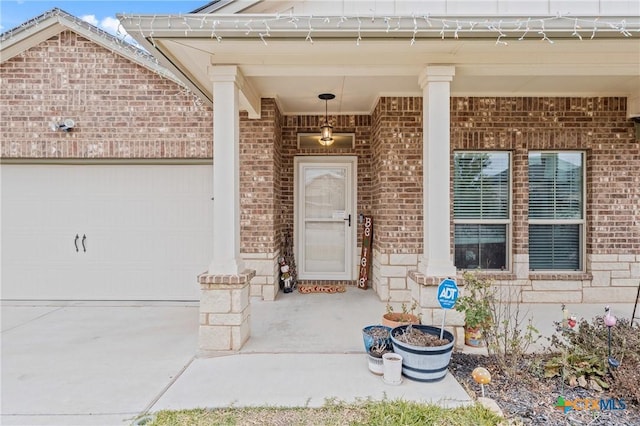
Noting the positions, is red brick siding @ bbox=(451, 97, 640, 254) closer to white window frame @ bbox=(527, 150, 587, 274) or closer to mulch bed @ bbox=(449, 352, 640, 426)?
white window frame @ bbox=(527, 150, 587, 274)

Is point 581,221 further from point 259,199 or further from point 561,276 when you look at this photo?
point 259,199

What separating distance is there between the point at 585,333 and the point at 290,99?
4.28 metres

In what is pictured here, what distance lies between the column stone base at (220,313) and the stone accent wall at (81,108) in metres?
2.59

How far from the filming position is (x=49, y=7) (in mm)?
5180

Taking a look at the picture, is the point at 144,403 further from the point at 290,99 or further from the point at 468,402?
the point at 290,99

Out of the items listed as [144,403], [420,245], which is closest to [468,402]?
[144,403]

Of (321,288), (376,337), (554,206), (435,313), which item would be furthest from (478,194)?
(376,337)

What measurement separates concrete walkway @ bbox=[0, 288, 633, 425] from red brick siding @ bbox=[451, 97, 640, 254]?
130cm

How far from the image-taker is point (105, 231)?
5.42 metres

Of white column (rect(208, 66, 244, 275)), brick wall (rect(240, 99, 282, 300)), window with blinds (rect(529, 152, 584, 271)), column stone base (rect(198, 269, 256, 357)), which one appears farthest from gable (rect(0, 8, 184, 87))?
window with blinds (rect(529, 152, 584, 271))

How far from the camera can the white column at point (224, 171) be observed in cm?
342

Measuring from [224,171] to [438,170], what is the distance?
204 cm

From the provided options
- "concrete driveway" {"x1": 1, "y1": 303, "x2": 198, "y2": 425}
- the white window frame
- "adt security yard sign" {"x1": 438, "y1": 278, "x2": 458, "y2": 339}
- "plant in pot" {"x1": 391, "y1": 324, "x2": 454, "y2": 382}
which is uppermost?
the white window frame

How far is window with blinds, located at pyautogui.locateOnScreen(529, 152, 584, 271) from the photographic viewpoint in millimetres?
5129
